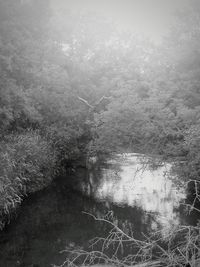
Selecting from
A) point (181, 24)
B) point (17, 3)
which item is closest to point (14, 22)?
point (17, 3)

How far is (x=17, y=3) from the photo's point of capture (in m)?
23.8

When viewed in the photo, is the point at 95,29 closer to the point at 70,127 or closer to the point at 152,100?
the point at 70,127

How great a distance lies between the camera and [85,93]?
80.9 ft

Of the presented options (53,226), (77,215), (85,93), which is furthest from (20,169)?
(85,93)

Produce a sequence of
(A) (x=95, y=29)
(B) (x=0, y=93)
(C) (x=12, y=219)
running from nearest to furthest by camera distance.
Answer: (C) (x=12, y=219)
(B) (x=0, y=93)
(A) (x=95, y=29)

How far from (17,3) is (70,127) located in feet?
32.4

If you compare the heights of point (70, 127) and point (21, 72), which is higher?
point (21, 72)

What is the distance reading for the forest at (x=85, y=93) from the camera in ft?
48.6

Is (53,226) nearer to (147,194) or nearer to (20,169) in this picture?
(20,169)

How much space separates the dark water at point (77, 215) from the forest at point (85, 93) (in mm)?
919

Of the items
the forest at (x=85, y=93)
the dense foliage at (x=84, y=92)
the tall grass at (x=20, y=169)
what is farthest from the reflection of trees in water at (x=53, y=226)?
the dense foliage at (x=84, y=92)

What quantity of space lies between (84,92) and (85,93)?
11 centimetres

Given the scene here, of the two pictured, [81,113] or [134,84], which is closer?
[134,84]

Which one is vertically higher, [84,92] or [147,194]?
[84,92]
